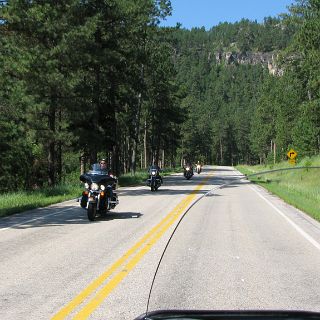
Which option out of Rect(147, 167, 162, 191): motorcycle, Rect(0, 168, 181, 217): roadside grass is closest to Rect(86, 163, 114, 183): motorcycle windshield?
Rect(0, 168, 181, 217): roadside grass

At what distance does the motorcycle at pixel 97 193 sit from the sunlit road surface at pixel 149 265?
0.40m

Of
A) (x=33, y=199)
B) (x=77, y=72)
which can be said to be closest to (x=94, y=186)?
(x=33, y=199)

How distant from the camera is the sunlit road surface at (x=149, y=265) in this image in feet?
19.4

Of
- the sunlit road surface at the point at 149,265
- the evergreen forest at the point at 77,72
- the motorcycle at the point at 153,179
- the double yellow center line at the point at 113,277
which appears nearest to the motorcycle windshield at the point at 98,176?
the sunlit road surface at the point at 149,265

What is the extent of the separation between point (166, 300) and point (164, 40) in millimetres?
40722

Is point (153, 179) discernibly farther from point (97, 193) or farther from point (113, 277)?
point (113, 277)

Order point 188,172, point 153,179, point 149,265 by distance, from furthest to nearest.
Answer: point 188,172 < point 153,179 < point 149,265

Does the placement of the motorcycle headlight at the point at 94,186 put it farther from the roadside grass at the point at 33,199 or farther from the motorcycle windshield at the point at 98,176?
the roadside grass at the point at 33,199

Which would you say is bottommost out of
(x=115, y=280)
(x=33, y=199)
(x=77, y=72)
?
(x=115, y=280)

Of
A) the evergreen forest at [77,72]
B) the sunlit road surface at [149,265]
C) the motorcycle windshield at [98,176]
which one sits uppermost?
the evergreen forest at [77,72]

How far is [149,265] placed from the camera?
321 inches

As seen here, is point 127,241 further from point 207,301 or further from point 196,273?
point 207,301

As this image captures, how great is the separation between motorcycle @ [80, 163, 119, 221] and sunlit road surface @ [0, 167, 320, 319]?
0.40 metres

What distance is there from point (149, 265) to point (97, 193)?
22.5 ft
